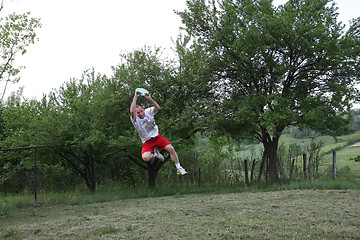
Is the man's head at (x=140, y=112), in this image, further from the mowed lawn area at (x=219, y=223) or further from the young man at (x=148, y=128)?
the mowed lawn area at (x=219, y=223)

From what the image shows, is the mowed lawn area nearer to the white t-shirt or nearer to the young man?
the young man

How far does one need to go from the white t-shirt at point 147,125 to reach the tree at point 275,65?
343 inches

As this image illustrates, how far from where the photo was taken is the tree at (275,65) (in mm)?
14773

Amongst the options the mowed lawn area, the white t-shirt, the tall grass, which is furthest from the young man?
the tall grass

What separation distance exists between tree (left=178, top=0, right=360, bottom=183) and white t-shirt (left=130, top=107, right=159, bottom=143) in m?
8.71

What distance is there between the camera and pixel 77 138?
49.8ft

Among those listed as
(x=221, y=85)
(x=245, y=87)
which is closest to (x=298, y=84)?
(x=245, y=87)

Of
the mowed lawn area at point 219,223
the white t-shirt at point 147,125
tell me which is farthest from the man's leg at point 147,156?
the mowed lawn area at point 219,223

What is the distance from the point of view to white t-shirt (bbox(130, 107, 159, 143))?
628 centimetres

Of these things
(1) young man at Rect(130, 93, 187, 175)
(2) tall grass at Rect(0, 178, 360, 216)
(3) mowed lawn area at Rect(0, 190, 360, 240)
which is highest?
(1) young man at Rect(130, 93, 187, 175)

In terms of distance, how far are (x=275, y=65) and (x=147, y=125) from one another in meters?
11.2

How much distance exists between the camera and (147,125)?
6.40 metres

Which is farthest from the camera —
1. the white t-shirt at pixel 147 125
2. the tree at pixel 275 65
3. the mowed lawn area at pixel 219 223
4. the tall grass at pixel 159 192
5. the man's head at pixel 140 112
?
the tree at pixel 275 65

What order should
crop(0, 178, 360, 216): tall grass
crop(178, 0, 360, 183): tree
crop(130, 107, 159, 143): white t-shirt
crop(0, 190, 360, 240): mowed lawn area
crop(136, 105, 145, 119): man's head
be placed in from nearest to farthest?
crop(0, 190, 360, 240): mowed lawn area, crop(136, 105, 145, 119): man's head, crop(130, 107, 159, 143): white t-shirt, crop(0, 178, 360, 216): tall grass, crop(178, 0, 360, 183): tree
